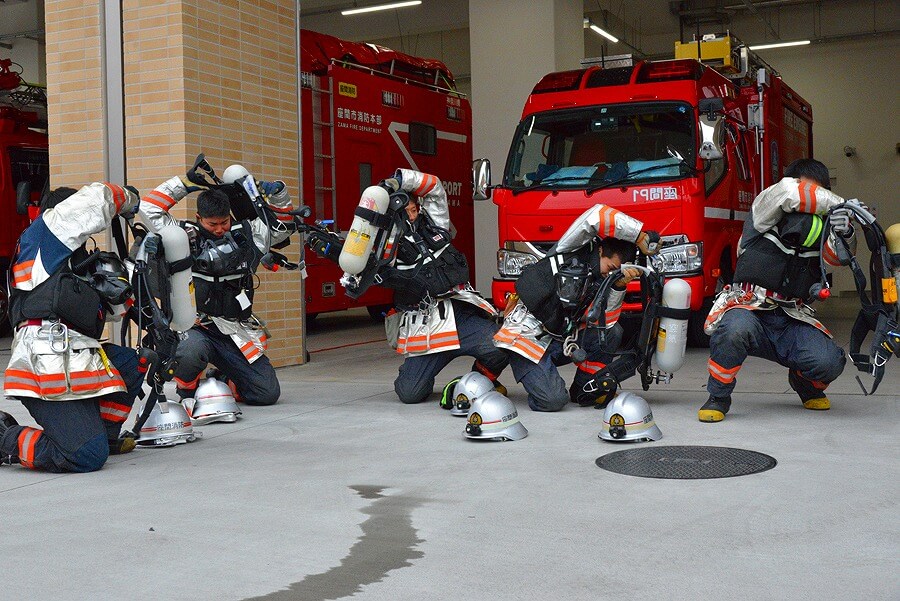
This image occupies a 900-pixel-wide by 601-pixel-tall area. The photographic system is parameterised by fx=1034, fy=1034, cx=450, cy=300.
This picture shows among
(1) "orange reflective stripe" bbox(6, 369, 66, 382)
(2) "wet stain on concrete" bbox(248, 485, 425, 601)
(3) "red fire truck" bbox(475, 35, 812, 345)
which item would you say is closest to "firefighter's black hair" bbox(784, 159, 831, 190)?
(3) "red fire truck" bbox(475, 35, 812, 345)

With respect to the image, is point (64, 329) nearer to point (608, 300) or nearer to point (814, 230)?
point (608, 300)

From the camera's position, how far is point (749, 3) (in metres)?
22.7

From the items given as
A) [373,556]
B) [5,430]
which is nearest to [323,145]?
[5,430]

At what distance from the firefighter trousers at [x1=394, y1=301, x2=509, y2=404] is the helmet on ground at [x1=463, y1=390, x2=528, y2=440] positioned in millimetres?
1372

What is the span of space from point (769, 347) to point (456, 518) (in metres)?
3.11

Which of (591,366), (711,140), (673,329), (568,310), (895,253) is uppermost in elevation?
(711,140)

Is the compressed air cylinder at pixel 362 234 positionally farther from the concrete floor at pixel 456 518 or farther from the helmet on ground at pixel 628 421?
the helmet on ground at pixel 628 421

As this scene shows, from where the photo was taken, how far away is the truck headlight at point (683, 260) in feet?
31.5

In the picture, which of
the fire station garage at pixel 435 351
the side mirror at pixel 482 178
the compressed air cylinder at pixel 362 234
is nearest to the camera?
the fire station garage at pixel 435 351

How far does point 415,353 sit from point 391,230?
0.96 metres

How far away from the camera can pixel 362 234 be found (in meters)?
6.94

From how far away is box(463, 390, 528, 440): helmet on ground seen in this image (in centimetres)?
601

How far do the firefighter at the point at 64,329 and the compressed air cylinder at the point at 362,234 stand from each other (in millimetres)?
1773

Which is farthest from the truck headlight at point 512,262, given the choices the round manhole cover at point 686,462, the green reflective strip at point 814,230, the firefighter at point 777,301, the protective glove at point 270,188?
the round manhole cover at point 686,462
